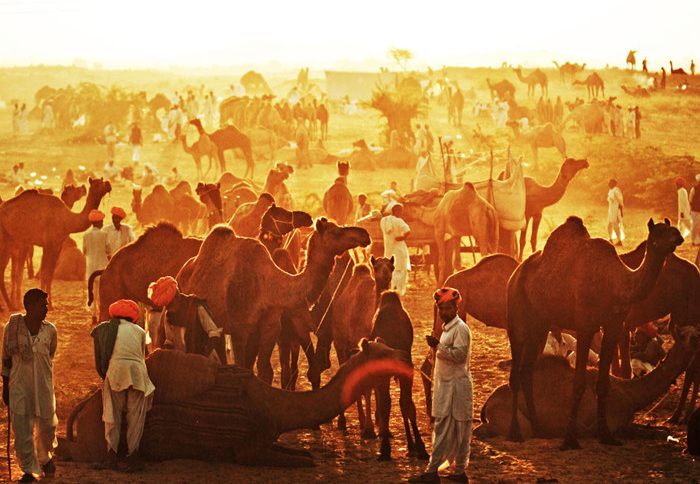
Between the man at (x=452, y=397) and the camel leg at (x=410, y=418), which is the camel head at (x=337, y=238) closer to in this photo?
the camel leg at (x=410, y=418)

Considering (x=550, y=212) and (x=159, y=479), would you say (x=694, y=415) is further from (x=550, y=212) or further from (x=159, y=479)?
(x=550, y=212)

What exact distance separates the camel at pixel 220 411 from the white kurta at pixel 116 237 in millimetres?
6040

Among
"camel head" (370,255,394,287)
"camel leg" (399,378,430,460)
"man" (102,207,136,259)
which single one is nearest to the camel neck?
"camel leg" (399,378,430,460)

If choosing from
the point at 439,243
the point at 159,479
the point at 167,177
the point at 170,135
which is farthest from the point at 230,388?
the point at 170,135

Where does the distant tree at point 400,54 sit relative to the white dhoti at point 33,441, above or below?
above

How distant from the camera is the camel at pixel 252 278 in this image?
967 cm

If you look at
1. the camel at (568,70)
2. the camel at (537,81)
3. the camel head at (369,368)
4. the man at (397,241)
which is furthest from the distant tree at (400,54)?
the camel head at (369,368)

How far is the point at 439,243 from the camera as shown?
58.4 ft

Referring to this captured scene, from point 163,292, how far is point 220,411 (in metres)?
1.11

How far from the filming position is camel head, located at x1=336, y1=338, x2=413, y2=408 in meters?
8.33

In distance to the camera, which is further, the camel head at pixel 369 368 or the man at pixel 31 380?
the camel head at pixel 369 368

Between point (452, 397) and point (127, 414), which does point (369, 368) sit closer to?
point (452, 397)

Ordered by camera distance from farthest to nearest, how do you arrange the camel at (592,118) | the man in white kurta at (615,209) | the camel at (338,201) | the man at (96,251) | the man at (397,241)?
1. the camel at (592,118)
2. the man in white kurta at (615,209)
3. the camel at (338,201)
4. the man at (397,241)
5. the man at (96,251)

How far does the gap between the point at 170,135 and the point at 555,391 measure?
1316 inches
